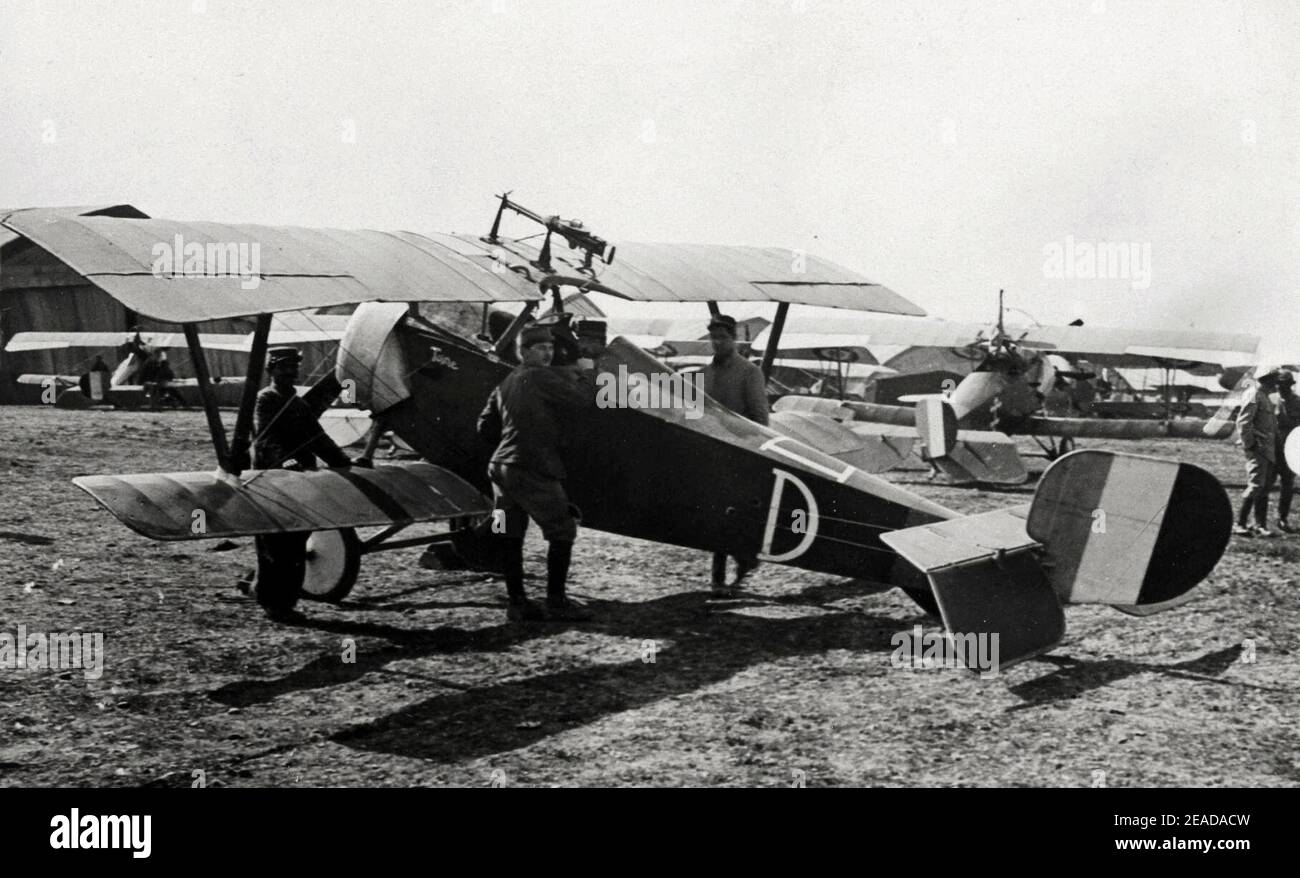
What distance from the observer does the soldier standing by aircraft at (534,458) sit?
267 inches

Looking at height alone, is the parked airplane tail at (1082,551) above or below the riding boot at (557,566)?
above

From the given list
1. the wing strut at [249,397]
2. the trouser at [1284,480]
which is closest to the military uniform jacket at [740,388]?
the wing strut at [249,397]

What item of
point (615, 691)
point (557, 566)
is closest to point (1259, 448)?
point (557, 566)

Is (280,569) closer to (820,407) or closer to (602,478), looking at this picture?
(602,478)

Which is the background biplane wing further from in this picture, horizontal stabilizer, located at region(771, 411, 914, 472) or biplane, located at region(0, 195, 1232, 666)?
horizontal stabilizer, located at region(771, 411, 914, 472)

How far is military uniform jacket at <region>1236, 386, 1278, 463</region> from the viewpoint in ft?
35.8

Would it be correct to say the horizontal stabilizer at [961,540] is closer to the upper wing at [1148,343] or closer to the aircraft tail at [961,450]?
the aircraft tail at [961,450]

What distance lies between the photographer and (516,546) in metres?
7.03

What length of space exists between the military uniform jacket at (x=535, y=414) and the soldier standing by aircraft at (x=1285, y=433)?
7.46 meters

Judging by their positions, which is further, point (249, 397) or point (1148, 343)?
point (1148, 343)

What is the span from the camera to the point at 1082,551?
5.42m

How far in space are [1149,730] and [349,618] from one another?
4.62 m

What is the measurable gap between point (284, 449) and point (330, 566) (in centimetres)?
80
